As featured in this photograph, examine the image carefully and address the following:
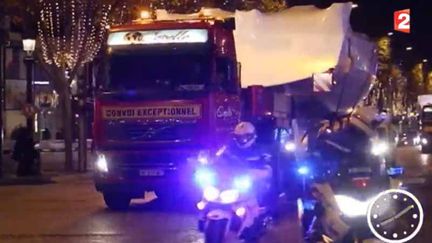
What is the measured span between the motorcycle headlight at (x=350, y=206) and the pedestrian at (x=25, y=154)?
18826mm

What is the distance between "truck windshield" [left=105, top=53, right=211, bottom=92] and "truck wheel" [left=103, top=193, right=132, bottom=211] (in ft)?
7.53

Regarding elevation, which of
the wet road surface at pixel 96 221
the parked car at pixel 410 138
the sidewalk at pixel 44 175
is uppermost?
the wet road surface at pixel 96 221

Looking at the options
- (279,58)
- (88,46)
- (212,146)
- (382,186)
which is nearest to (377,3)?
(88,46)

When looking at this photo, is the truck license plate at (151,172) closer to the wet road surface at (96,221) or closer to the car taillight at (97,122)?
the wet road surface at (96,221)

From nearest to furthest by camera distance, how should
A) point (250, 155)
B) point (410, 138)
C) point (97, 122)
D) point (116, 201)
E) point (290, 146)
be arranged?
point (250, 155), point (97, 122), point (116, 201), point (290, 146), point (410, 138)

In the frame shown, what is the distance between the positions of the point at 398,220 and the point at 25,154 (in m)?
19.3

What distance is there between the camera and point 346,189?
10305 mm

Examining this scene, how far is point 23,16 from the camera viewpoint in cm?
2883

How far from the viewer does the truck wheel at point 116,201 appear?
18234mm

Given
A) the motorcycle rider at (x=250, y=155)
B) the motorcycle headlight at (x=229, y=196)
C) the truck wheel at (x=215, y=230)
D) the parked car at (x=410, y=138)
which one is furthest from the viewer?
the parked car at (x=410, y=138)

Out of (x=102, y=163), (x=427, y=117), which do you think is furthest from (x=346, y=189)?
(x=427, y=117)

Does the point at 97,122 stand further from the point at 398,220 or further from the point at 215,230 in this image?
the point at 398,220

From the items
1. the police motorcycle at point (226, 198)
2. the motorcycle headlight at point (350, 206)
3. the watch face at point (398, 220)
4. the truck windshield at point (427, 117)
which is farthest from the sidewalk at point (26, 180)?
the truck windshield at point (427, 117)

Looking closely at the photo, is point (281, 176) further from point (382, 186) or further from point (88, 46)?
point (88, 46)
